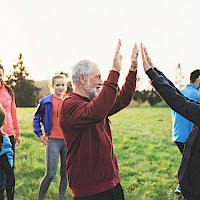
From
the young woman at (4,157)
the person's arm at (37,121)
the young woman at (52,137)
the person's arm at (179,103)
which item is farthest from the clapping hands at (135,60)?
the person's arm at (37,121)

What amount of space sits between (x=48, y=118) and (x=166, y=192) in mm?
2880

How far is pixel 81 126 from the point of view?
2.12 metres

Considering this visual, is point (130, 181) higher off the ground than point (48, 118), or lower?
lower

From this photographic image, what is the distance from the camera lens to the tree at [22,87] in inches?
2202

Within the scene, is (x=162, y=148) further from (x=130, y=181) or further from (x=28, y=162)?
(x=28, y=162)

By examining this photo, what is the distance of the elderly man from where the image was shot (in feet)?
6.62

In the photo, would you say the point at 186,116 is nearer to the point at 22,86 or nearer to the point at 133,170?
the point at 133,170

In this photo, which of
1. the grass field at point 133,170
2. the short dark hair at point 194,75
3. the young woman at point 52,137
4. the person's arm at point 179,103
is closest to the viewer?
the person's arm at point 179,103

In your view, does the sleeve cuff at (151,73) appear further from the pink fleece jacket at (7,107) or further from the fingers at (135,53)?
the pink fleece jacket at (7,107)

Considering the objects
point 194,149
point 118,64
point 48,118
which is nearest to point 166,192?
point 48,118

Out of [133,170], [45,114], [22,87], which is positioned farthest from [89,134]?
[22,87]

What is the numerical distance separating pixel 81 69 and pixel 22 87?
2340 inches

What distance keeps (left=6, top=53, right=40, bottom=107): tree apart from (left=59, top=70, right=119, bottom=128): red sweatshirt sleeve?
5259 centimetres

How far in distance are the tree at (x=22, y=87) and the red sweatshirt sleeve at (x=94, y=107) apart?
5259 centimetres
